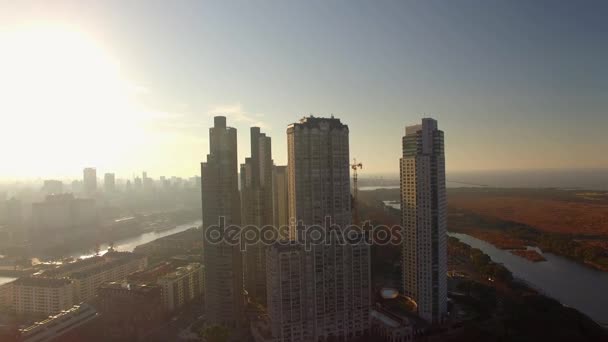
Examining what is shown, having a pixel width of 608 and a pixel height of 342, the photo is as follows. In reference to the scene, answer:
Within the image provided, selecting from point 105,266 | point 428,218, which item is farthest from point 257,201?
point 105,266

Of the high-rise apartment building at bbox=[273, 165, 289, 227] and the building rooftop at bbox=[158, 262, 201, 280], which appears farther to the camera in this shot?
the high-rise apartment building at bbox=[273, 165, 289, 227]

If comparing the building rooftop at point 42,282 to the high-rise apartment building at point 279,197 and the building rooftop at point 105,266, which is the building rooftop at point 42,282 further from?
the high-rise apartment building at point 279,197

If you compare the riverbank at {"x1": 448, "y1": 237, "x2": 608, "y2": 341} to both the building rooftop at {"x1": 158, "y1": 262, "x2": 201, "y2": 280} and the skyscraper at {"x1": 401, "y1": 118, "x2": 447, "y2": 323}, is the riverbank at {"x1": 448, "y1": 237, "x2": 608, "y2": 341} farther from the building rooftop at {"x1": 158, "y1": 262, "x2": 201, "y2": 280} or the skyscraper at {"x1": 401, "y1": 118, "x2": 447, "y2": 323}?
the building rooftop at {"x1": 158, "y1": 262, "x2": 201, "y2": 280}

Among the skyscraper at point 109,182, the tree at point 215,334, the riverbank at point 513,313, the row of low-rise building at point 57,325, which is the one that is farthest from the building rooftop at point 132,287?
the skyscraper at point 109,182

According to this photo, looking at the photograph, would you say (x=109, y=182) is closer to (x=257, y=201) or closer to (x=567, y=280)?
(x=257, y=201)

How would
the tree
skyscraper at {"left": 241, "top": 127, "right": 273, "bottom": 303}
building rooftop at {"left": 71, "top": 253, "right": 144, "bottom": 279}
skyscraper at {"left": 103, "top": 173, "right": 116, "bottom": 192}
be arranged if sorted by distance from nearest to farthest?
the tree, skyscraper at {"left": 241, "top": 127, "right": 273, "bottom": 303}, building rooftop at {"left": 71, "top": 253, "right": 144, "bottom": 279}, skyscraper at {"left": 103, "top": 173, "right": 116, "bottom": 192}

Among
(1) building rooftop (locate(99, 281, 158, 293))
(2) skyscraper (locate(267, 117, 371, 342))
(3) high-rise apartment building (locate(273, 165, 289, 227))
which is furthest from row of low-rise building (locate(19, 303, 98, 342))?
(3) high-rise apartment building (locate(273, 165, 289, 227))
